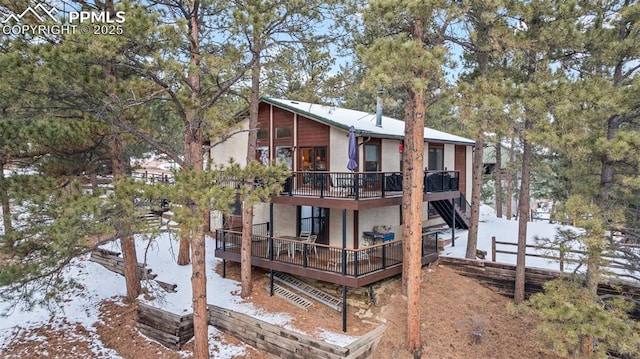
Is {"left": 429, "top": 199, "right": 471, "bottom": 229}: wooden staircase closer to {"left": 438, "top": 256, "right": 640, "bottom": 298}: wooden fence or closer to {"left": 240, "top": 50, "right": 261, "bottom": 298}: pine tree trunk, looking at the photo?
{"left": 438, "top": 256, "right": 640, "bottom": 298}: wooden fence

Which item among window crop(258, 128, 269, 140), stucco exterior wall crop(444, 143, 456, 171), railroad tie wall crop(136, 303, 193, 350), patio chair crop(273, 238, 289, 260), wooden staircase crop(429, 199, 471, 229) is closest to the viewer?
railroad tie wall crop(136, 303, 193, 350)

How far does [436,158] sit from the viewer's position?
687 inches

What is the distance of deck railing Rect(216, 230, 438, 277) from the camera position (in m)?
10.6

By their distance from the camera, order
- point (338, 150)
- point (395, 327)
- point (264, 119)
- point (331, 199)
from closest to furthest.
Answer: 1. point (395, 327)
2. point (331, 199)
3. point (338, 150)
4. point (264, 119)

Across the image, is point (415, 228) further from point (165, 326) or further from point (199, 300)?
point (165, 326)

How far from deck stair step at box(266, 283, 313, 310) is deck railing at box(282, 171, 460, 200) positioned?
326 centimetres

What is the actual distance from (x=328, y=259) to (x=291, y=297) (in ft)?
6.23

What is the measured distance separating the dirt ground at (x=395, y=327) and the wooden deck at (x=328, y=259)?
35.8 inches

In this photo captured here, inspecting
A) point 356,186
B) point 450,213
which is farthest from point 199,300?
point 450,213

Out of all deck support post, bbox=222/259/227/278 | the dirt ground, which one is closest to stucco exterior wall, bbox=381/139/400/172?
the dirt ground

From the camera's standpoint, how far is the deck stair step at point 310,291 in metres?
11.3

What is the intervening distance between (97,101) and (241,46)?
3.58 m

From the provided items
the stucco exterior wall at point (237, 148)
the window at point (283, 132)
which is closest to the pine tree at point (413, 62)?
the window at point (283, 132)

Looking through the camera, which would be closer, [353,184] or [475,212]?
[353,184]
